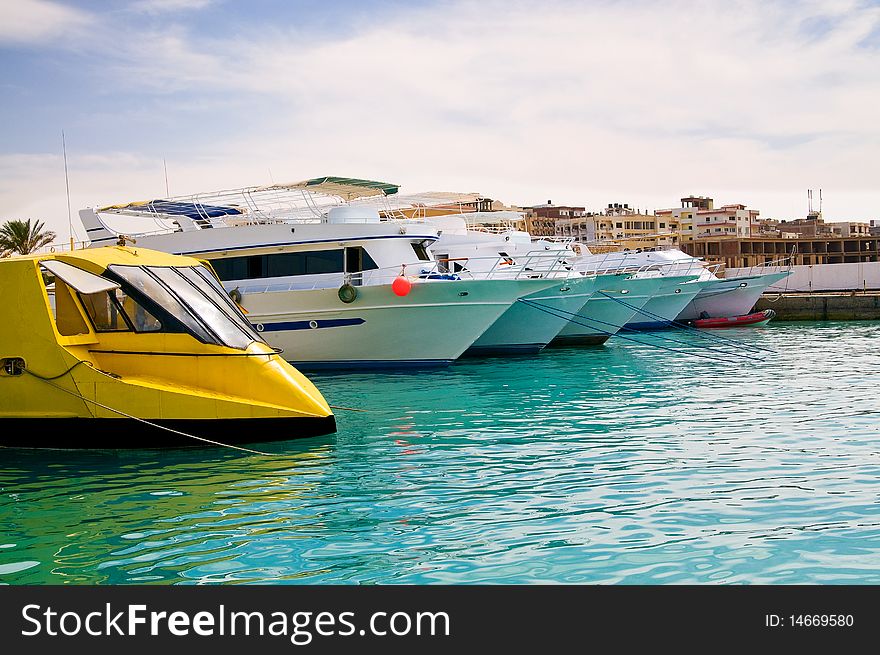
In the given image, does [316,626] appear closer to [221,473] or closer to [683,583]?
[683,583]

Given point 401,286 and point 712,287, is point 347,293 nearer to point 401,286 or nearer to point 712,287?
point 401,286

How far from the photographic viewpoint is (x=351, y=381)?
1948 centimetres

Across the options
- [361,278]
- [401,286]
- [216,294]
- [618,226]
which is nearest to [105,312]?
[216,294]

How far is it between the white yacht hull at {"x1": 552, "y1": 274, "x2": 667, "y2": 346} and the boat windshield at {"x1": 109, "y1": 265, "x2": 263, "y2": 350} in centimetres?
1626

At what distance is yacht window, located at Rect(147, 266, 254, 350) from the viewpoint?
11.1m

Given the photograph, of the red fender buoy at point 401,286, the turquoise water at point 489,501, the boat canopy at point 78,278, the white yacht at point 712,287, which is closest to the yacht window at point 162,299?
the boat canopy at point 78,278

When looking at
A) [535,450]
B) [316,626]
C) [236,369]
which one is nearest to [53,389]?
[236,369]

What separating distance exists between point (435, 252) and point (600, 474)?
20.1m

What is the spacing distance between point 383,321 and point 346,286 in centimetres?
112

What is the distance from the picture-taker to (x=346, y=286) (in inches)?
818

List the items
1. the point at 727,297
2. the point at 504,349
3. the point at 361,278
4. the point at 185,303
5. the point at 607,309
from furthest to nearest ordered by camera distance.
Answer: the point at 727,297 → the point at 607,309 → the point at 504,349 → the point at 361,278 → the point at 185,303

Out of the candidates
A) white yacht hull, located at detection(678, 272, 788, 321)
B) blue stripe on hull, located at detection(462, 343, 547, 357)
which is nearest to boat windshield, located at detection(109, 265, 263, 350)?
blue stripe on hull, located at detection(462, 343, 547, 357)

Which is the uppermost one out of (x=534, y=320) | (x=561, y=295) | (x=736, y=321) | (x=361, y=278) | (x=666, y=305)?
(x=361, y=278)

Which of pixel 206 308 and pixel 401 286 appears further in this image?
pixel 401 286
